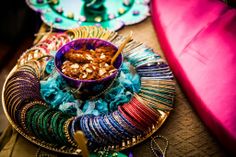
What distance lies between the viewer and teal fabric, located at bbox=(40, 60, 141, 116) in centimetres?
98

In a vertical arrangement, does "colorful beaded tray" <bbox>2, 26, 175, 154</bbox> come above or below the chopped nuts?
below

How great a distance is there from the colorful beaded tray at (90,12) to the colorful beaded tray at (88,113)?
1.16 ft

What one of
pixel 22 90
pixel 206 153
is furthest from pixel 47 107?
pixel 206 153

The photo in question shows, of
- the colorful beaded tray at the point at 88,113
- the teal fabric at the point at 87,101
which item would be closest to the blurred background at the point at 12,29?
the colorful beaded tray at the point at 88,113

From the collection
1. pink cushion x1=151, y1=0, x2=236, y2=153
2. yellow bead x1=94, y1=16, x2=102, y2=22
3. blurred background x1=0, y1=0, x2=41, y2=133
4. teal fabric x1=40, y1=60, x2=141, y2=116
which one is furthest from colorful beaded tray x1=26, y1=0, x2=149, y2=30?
teal fabric x1=40, y1=60, x2=141, y2=116

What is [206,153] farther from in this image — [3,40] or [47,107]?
[3,40]

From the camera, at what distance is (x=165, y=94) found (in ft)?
3.41

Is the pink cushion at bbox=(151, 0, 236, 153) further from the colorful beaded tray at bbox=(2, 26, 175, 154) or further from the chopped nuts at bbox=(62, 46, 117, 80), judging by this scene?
the chopped nuts at bbox=(62, 46, 117, 80)

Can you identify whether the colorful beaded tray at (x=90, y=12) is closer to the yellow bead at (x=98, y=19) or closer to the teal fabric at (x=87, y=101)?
the yellow bead at (x=98, y=19)

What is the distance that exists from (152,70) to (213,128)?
317 millimetres

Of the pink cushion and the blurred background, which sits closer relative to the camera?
the pink cushion

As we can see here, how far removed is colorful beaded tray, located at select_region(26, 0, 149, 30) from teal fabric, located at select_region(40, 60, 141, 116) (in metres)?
0.43

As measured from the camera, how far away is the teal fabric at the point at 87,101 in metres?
0.98

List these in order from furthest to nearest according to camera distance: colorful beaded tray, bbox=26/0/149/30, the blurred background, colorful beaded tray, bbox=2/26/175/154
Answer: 1. the blurred background
2. colorful beaded tray, bbox=26/0/149/30
3. colorful beaded tray, bbox=2/26/175/154
